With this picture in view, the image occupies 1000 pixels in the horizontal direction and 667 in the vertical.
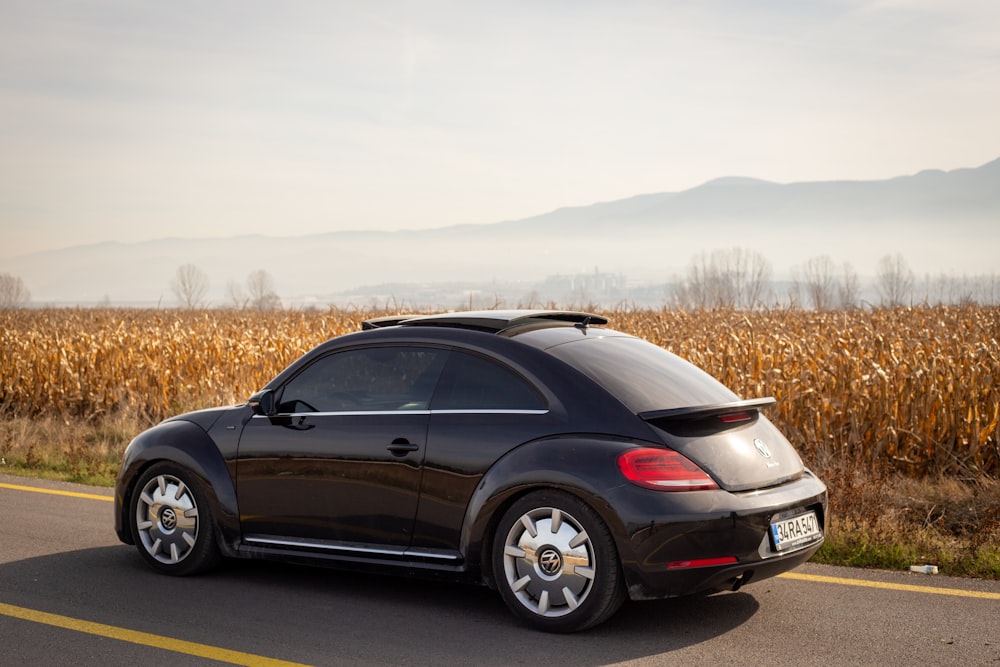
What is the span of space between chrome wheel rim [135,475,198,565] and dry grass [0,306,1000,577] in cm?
439

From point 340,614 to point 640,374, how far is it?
7.22 ft

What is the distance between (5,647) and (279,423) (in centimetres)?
201

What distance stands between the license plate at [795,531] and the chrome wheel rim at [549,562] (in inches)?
38.8

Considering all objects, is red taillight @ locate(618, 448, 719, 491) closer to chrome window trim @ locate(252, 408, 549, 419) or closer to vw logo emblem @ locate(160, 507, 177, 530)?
chrome window trim @ locate(252, 408, 549, 419)

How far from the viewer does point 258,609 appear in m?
6.33

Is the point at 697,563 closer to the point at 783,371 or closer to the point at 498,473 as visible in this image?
the point at 498,473

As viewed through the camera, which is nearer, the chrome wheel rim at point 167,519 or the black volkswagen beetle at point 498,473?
the black volkswagen beetle at point 498,473

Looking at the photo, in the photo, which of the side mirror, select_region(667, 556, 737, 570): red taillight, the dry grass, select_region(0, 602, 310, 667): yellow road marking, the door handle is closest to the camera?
select_region(0, 602, 310, 667): yellow road marking

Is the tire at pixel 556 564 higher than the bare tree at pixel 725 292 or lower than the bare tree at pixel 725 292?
lower

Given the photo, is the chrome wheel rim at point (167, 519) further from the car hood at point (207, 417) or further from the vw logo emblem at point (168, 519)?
the car hood at point (207, 417)

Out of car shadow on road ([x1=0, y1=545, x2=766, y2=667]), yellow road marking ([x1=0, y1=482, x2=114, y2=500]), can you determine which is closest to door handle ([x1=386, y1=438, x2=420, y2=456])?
car shadow on road ([x1=0, y1=545, x2=766, y2=667])

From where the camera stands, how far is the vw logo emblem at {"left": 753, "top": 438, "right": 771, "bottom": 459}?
19.5 ft

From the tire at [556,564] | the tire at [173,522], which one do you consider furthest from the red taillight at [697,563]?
the tire at [173,522]

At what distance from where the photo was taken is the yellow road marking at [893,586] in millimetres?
6527
